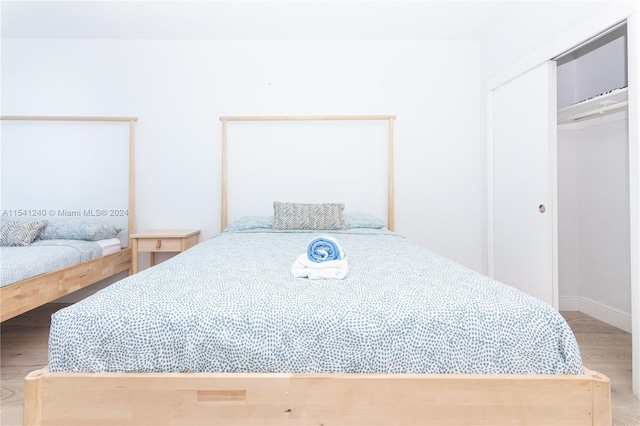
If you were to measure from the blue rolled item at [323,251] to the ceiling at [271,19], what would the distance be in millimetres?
2001

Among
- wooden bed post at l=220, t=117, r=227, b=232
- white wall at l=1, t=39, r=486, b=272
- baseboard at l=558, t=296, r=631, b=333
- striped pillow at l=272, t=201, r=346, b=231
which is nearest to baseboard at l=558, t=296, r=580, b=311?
baseboard at l=558, t=296, r=631, b=333

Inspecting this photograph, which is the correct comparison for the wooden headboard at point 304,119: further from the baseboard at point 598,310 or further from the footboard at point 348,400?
the footboard at point 348,400

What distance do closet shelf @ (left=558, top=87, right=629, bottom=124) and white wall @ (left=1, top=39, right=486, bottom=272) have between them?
0.71 m

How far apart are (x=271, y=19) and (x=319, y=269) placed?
7.60 feet

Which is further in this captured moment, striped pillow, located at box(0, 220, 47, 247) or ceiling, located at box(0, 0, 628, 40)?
ceiling, located at box(0, 0, 628, 40)

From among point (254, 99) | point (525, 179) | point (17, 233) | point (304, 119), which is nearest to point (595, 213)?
→ point (525, 179)

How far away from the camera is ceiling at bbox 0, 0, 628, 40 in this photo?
8.50ft

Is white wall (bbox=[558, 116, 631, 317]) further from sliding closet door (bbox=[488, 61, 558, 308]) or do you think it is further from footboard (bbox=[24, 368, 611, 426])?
footboard (bbox=[24, 368, 611, 426])

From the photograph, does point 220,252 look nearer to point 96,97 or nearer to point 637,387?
point 637,387

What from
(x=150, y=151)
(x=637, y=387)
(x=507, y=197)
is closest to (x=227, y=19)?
(x=150, y=151)

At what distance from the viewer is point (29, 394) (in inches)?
36.3

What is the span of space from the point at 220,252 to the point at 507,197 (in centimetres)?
222

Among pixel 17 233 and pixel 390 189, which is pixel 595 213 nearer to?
pixel 390 189

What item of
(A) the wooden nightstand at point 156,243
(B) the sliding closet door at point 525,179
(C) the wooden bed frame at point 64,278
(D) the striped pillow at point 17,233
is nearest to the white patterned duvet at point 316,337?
(C) the wooden bed frame at point 64,278
